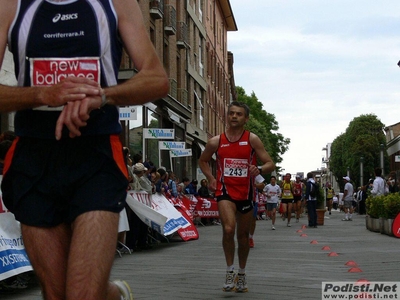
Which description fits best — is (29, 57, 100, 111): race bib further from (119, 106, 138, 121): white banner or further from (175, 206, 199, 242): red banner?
(119, 106, 138, 121): white banner

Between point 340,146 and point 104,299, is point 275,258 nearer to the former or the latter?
point 104,299

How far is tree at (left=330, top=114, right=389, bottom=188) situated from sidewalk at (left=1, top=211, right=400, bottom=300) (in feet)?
236

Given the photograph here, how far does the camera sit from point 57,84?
10.2ft

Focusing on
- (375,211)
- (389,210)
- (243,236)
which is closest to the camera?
(243,236)

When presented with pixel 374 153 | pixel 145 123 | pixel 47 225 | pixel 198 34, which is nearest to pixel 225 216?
pixel 47 225

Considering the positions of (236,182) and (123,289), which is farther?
(236,182)

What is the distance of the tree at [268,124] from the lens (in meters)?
107

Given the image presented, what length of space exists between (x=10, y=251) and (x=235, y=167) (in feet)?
8.31

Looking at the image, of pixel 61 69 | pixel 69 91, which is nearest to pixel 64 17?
pixel 61 69

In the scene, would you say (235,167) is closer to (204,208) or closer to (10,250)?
(10,250)

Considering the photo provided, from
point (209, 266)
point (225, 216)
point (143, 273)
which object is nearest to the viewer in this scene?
point (225, 216)

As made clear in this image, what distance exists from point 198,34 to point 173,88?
12.0m

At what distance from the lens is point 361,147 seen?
3831 inches

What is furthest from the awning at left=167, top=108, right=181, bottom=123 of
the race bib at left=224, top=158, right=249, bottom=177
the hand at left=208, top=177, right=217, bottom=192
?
the race bib at left=224, top=158, right=249, bottom=177
